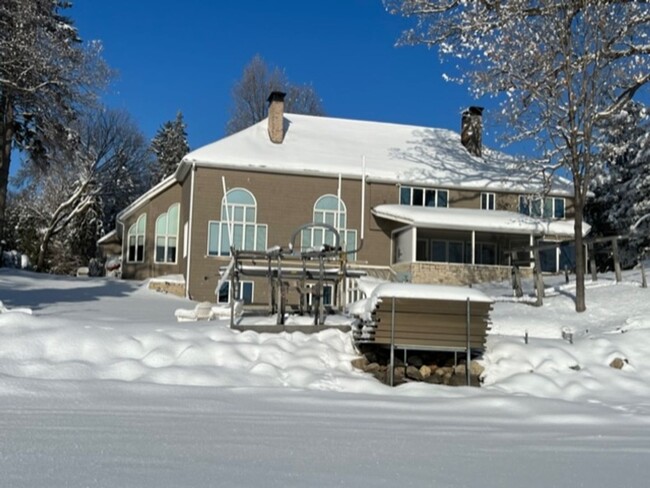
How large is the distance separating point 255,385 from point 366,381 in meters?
1.74

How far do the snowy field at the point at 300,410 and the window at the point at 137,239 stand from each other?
13.2 meters

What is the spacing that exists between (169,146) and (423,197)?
31.5m

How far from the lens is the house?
25578 millimetres

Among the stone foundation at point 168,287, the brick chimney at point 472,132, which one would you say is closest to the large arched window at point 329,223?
the stone foundation at point 168,287

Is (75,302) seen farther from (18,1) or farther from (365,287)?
(365,287)

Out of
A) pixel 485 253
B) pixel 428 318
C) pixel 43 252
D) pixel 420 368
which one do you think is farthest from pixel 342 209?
pixel 43 252

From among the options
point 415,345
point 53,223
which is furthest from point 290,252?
point 53,223

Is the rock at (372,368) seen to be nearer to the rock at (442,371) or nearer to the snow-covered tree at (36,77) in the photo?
the rock at (442,371)

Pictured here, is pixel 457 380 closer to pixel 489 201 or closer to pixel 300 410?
pixel 300 410

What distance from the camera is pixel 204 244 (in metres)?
25.5

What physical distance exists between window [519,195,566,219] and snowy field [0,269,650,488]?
12.6 m

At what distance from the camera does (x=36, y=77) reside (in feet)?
67.1

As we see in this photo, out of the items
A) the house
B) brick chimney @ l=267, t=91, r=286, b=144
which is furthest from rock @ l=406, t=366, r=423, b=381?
brick chimney @ l=267, t=91, r=286, b=144

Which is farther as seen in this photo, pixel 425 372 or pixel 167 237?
pixel 167 237
